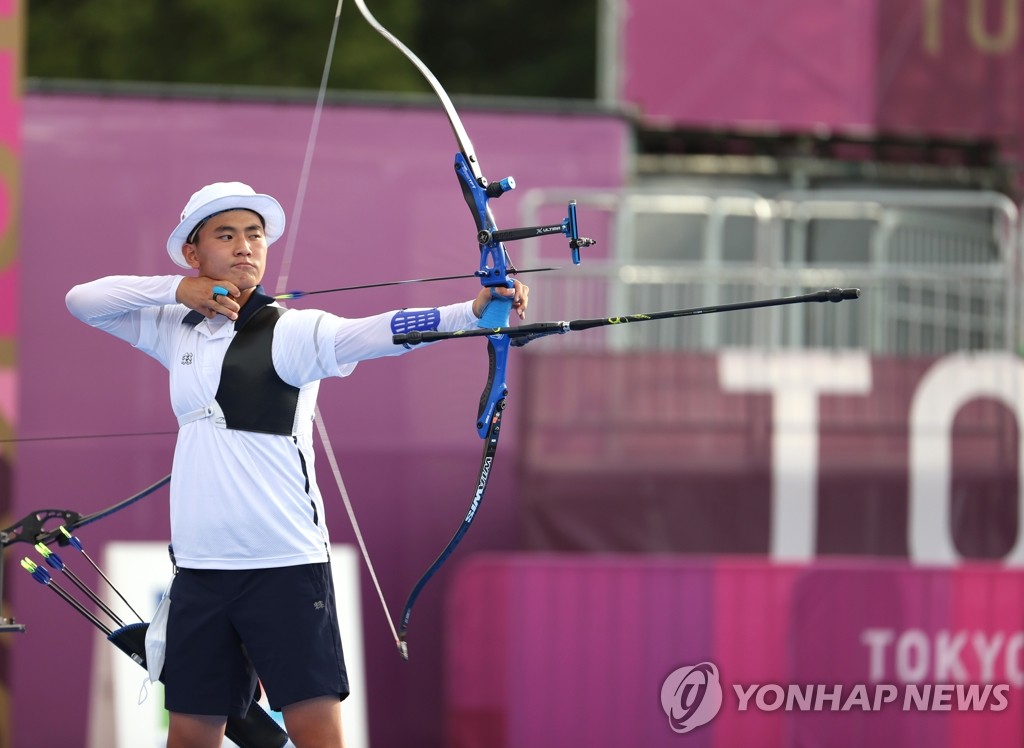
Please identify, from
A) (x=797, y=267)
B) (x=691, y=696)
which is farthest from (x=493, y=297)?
(x=797, y=267)

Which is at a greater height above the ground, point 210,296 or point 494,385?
point 210,296

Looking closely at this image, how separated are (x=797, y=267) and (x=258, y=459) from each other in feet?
15.8

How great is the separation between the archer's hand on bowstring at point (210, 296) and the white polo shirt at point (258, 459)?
0.06 metres

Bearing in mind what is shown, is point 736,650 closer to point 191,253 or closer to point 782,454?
point 782,454

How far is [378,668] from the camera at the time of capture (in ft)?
25.1

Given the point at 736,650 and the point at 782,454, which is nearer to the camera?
the point at 736,650

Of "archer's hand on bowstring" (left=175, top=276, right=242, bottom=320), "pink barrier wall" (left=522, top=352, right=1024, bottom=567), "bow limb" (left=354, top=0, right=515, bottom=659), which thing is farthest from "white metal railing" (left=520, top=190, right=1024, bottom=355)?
"archer's hand on bowstring" (left=175, top=276, right=242, bottom=320)

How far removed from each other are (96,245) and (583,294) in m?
Result: 2.28

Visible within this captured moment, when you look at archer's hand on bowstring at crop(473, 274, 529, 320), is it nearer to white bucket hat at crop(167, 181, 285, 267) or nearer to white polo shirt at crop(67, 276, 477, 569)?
white polo shirt at crop(67, 276, 477, 569)

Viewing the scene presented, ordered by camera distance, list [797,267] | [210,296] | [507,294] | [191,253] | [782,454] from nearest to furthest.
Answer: [507,294] → [210,296] → [191,253] → [782,454] → [797,267]

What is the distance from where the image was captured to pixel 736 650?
250 inches

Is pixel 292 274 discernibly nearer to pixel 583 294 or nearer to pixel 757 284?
pixel 583 294

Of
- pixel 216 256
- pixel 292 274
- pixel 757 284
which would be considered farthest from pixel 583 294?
pixel 216 256

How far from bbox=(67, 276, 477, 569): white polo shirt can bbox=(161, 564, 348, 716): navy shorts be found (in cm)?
4
